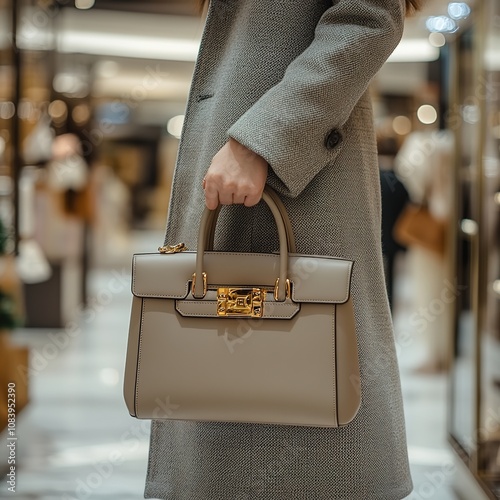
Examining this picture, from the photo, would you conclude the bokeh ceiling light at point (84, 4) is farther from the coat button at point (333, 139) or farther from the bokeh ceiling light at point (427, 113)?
the coat button at point (333, 139)

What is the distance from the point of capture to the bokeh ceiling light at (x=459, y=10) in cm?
315

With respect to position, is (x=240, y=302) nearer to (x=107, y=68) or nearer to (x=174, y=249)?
(x=174, y=249)

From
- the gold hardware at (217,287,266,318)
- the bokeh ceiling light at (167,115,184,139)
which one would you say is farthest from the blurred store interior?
the bokeh ceiling light at (167,115,184,139)

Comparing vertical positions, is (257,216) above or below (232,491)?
above

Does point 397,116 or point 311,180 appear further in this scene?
point 397,116

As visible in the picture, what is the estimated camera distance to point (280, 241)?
1109 mm

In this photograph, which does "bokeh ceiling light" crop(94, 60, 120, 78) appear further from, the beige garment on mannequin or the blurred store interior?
the beige garment on mannequin

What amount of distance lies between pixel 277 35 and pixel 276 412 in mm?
524

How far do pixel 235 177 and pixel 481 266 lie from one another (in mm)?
1880

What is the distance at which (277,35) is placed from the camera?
4.05 ft

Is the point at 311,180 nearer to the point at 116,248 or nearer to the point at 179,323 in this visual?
the point at 179,323

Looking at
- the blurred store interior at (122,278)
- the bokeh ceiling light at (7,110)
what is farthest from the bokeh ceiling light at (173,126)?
the bokeh ceiling light at (7,110)

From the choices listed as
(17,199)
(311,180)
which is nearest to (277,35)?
(311,180)

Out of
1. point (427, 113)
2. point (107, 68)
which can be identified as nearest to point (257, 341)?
point (427, 113)
